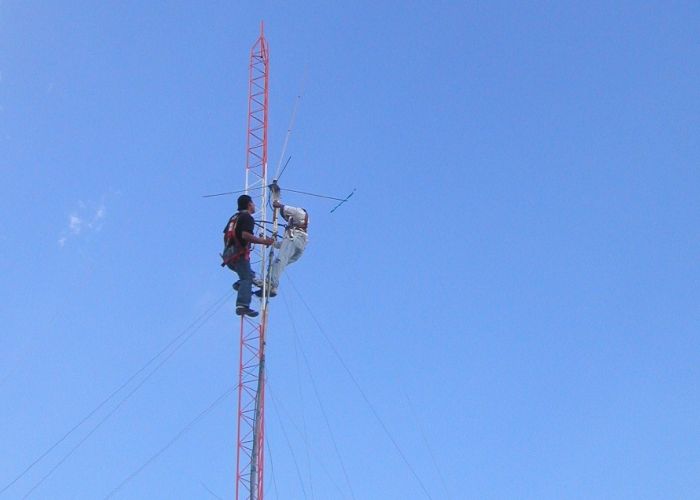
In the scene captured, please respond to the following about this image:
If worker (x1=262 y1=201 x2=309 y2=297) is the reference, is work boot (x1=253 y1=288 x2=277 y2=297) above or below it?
below

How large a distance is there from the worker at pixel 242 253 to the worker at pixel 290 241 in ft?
2.58

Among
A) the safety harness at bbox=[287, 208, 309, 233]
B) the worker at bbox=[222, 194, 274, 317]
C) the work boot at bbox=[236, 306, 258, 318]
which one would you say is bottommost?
the work boot at bbox=[236, 306, 258, 318]

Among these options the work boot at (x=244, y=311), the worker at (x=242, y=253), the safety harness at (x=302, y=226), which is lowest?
the work boot at (x=244, y=311)

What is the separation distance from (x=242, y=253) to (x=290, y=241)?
1.78 m

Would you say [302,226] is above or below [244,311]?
above

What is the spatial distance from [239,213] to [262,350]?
149 inches

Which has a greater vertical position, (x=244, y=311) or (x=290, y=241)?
(x=290, y=241)

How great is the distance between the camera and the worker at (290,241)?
109 feet

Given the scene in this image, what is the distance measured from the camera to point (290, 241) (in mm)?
33781

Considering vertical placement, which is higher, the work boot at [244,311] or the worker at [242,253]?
→ the worker at [242,253]

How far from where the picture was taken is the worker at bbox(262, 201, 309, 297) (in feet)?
109

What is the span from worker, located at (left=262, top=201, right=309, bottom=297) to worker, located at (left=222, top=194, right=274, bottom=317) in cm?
79

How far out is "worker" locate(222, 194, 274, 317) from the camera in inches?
1277

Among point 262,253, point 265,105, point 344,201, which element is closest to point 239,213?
point 262,253
